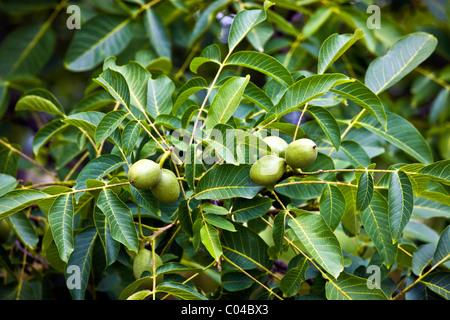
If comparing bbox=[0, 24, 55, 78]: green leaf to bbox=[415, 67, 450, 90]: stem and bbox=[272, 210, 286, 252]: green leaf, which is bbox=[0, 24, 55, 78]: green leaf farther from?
bbox=[415, 67, 450, 90]: stem

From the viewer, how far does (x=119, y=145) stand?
0.87m

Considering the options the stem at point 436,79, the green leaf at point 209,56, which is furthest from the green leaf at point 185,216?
the stem at point 436,79

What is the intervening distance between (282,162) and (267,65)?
23 centimetres

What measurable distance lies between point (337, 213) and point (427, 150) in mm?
303

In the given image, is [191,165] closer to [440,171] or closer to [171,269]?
[171,269]

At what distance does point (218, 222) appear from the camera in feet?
2.56

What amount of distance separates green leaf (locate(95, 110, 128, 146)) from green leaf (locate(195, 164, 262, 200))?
0.66ft

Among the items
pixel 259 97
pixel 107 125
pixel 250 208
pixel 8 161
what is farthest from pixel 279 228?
pixel 8 161

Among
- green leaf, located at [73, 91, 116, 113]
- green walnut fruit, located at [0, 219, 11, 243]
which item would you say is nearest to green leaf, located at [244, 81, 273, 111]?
green leaf, located at [73, 91, 116, 113]

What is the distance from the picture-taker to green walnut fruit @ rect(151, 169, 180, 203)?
0.78m

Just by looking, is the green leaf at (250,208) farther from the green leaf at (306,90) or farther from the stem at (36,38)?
the stem at (36,38)

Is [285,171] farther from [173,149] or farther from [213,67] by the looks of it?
[213,67]
